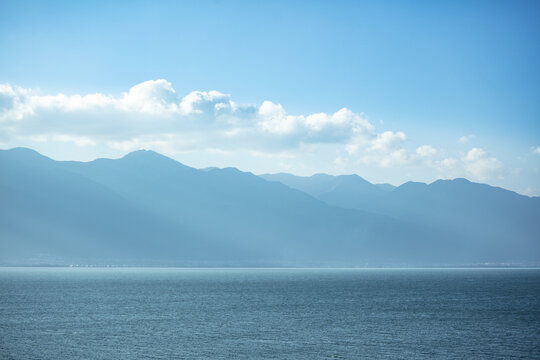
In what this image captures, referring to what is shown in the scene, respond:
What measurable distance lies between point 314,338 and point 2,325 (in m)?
48.9

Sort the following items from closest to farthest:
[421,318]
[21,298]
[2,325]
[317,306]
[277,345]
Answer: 1. [277,345]
2. [2,325]
3. [421,318]
4. [317,306]
5. [21,298]

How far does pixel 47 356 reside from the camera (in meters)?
67.5

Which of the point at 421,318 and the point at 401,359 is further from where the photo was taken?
the point at 421,318

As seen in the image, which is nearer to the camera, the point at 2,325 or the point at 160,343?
the point at 160,343

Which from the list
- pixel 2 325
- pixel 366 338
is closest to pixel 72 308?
pixel 2 325

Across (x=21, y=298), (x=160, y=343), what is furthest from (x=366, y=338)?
(x=21, y=298)

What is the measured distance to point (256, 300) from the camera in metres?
150

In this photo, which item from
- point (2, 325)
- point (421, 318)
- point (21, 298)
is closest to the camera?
point (2, 325)

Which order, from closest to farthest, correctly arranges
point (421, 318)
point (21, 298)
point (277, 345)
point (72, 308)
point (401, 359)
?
point (401, 359)
point (277, 345)
point (421, 318)
point (72, 308)
point (21, 298)

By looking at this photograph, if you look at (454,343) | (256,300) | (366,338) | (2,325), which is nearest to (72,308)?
(2,325)

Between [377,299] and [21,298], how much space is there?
89.7 metres

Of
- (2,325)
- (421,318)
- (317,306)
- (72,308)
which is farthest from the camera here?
(317,306)

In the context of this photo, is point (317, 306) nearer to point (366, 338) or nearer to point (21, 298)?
point (366, 338)

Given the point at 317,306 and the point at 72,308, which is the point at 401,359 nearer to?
the point at 317,306
